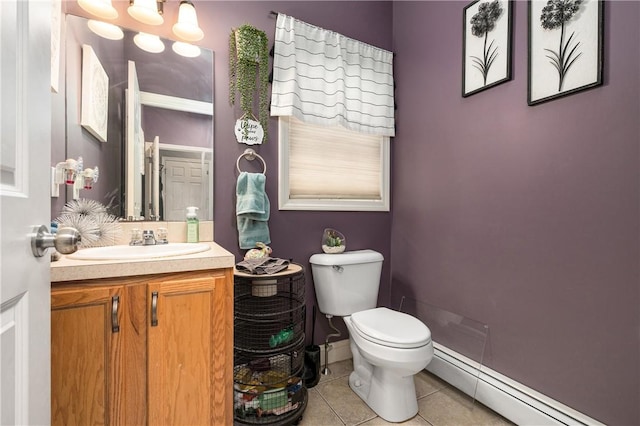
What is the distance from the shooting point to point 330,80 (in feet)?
6.49

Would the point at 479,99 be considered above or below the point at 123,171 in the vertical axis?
above

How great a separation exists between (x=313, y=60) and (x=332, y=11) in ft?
1.40

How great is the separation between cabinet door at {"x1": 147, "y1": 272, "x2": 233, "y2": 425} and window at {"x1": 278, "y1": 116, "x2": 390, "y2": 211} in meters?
0.84

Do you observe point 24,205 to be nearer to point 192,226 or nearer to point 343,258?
point 192,226

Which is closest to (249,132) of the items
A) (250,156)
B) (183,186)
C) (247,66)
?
(250,156)

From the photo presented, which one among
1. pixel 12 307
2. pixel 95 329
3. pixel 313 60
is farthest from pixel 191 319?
pixel 313 60

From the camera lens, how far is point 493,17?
63.9 inches

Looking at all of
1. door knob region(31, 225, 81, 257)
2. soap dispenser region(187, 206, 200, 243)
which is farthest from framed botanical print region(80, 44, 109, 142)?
door knob region(31, 225, 81, 257)

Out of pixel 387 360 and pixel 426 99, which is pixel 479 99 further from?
pixel 387 360

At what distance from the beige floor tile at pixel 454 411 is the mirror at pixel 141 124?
1.59 metres

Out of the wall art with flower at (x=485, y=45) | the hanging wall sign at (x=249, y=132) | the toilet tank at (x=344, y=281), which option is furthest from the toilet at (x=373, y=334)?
the wall art with flower at (x=485, y=45)

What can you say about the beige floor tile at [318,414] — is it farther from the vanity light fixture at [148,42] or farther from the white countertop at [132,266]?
the vanity light fixture at [148,42]

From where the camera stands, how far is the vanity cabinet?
99 centimetres

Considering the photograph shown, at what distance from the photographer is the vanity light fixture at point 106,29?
4.70 feet
